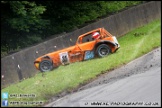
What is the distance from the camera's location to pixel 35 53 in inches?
654

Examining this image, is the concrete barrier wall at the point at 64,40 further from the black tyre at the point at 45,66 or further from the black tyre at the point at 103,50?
the black tyre at the point at 103,50

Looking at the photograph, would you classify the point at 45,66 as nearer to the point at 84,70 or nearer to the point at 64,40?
the point at 64,40

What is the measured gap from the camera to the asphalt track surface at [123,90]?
8.95m

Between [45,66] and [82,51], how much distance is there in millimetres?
1643

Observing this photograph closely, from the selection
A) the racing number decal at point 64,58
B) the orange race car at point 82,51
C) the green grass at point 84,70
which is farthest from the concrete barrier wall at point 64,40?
the racing number decal at point 64,58

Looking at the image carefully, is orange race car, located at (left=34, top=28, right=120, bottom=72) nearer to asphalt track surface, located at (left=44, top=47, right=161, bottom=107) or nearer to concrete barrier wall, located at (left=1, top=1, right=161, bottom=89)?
concrete barrier wall, located at (left=1, top=1, right=161, bottom=89)

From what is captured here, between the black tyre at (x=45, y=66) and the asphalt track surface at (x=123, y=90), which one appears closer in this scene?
the asphalt track surface at (x=123, y=90)

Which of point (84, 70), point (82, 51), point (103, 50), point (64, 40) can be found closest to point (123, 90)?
point (84, 70)

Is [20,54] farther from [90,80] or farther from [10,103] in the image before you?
[10,103]

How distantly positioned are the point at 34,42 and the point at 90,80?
7.00 meters

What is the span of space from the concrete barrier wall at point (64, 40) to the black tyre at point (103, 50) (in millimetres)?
1715

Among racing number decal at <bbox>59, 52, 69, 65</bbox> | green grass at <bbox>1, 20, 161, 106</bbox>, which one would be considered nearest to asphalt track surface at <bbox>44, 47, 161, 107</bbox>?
green grass at <bbox>1, 20, 161, 106</bbox>

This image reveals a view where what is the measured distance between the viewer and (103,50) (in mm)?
17031

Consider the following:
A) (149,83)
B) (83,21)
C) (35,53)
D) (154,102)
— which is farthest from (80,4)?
(154,102)
